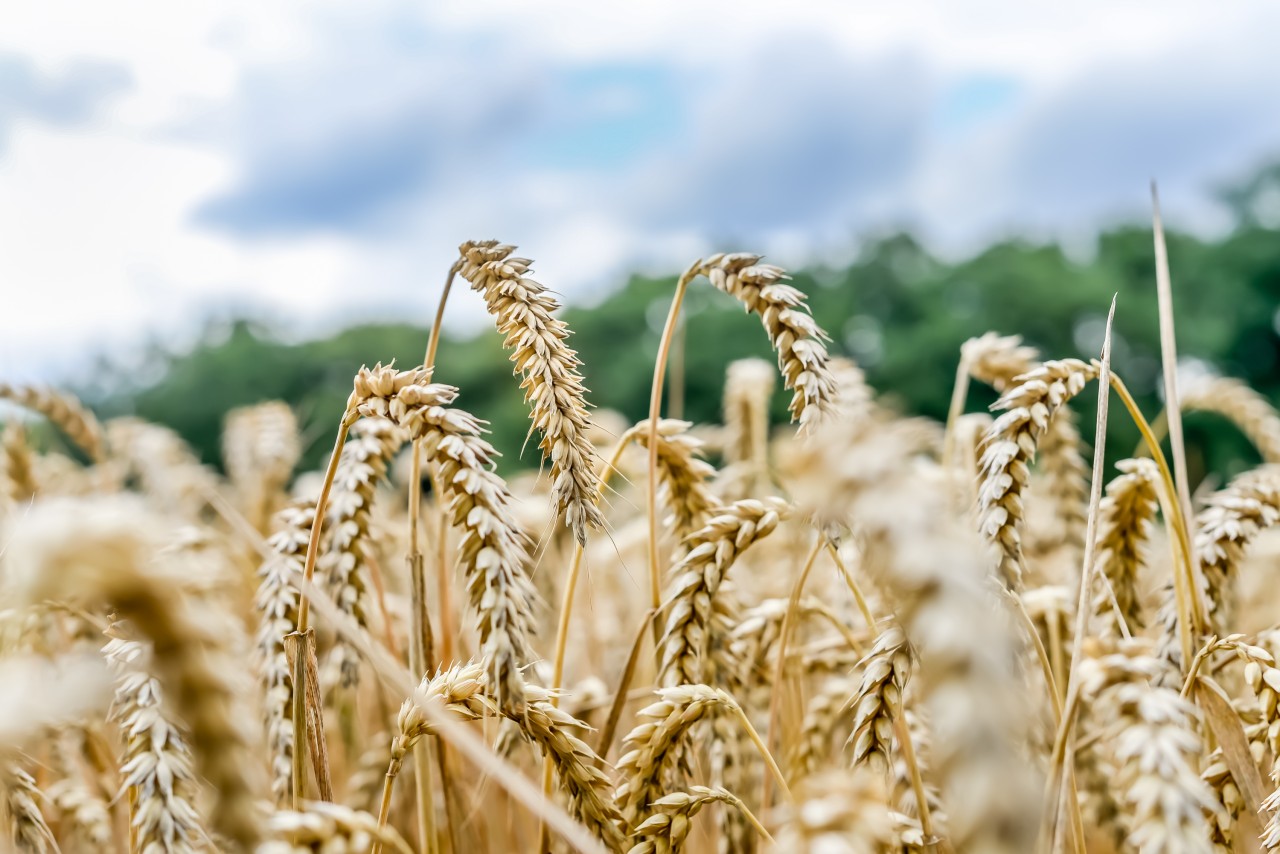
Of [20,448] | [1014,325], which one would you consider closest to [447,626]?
[20,448]

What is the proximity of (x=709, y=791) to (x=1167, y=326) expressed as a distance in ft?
3.10

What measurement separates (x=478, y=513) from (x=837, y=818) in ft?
1.59

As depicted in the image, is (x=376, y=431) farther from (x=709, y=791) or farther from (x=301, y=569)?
(x=709, y=791)

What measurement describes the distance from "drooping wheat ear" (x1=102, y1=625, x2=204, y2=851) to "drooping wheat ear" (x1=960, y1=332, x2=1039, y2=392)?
1522mm

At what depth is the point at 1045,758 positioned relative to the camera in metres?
1.48

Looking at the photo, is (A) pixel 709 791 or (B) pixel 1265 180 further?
(B) pixel 1265 180

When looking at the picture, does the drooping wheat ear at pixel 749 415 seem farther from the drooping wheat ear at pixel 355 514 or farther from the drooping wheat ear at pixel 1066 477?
the drooping wheat ear at pixel 355 514

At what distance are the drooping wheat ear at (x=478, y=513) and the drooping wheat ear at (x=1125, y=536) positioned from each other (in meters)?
1.03

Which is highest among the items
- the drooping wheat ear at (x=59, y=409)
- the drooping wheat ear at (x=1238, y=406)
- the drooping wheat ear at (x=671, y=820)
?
the drooping wheat ear at (x=59, y=409)

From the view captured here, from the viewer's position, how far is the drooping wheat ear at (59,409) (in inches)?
98.1

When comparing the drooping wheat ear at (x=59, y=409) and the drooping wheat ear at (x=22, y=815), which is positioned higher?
the drooping wheat ear at (x=59, y=409)

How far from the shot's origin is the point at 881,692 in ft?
3.42

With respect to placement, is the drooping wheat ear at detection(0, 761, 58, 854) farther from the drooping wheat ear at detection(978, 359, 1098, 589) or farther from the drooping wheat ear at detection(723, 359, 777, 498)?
the drooping wheat ear at detection(723, 359, 777, 498)

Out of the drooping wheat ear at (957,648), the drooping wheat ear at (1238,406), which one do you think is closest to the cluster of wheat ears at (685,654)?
the drooping wheat ear at (957,648)
